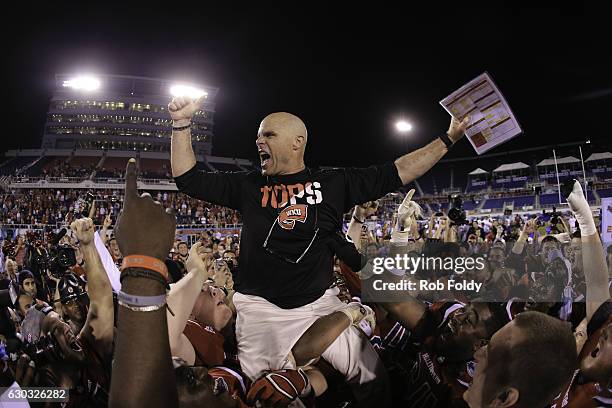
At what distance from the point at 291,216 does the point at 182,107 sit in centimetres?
89

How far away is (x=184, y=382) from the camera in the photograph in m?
1.74

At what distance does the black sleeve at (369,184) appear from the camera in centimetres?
260

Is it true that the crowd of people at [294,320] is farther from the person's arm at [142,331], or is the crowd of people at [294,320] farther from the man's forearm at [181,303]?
the person's arm at [142,331]

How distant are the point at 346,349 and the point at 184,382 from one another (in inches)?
33.9

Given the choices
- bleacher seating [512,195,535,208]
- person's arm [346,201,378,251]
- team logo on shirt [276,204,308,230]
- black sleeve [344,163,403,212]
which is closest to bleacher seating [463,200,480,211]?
bleacher seating [512,195,535,208]

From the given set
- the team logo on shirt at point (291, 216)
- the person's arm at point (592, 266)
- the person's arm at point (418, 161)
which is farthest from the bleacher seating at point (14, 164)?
the person's arm at point (592, 266)

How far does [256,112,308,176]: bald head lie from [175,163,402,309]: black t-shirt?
0.21 feet

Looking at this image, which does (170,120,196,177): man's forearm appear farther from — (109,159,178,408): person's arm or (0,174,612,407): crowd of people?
(109,159,178,408): person's arm

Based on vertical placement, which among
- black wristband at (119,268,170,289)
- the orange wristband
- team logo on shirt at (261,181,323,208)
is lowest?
black wristband at (119,268,170,289)

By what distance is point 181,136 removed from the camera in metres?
2.52

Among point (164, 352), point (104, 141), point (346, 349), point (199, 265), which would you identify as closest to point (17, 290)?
point (199, 265)

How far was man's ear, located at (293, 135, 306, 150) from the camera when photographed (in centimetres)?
254

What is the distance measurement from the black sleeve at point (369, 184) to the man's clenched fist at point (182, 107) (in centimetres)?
97

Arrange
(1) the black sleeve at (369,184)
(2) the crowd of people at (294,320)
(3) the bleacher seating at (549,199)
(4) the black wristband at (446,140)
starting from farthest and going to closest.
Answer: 1. (3) the bleacher seating at (549,199)
2. (4) the black wristband at (446,140)
3. (1) the black sleeve at (369,184)
4. (2) the crowd of people at (294,320)
